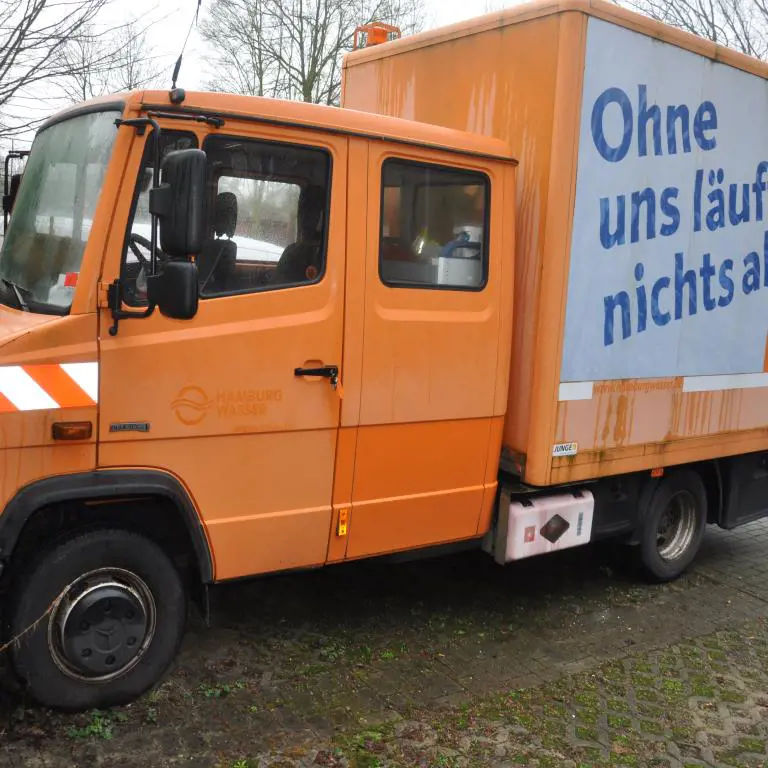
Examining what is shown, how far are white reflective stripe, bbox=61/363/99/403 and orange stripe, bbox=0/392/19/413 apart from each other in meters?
0.23

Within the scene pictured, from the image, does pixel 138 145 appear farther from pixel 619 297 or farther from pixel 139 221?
pixel 619 297

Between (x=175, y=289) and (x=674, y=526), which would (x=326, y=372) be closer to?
(x=175, y=289)

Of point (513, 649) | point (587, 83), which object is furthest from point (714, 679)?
point (587, 83)

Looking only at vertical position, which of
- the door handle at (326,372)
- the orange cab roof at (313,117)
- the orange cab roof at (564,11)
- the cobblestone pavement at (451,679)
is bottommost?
the cobblestone pavement at (451,679)

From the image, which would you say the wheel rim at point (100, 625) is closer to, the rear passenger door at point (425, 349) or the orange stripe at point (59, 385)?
the orange stripe at point (59, 385)

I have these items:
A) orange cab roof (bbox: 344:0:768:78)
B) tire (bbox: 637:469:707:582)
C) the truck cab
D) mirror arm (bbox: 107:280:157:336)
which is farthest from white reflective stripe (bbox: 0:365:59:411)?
tire (bbox: 637:469:707:582)

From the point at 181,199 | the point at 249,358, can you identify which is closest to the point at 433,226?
the point at 249,358

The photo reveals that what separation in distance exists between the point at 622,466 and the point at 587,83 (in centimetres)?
211

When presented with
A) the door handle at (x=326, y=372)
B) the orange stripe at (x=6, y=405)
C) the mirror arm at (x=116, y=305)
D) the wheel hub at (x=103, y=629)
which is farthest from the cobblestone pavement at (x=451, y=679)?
the mirror arm at (x=116, y=305)

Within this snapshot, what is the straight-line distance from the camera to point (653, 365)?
16.1 feet

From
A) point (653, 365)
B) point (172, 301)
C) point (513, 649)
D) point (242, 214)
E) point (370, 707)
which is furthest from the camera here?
point (653, 365)

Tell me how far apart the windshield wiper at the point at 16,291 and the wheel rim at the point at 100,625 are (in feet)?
3.69

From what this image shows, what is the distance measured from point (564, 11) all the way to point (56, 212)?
259 centimetres

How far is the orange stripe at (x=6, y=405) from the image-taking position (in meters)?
3.15
